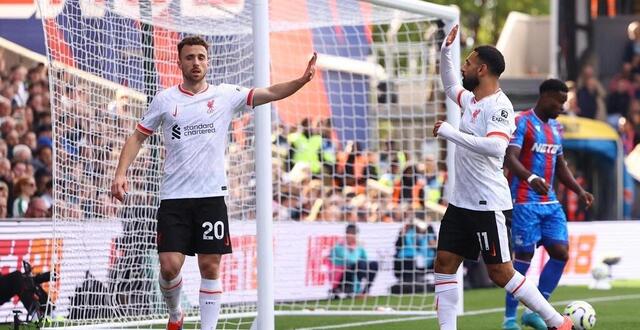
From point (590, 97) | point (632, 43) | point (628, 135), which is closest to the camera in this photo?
point (628, 135)

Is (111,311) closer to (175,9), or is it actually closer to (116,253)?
(116,253)

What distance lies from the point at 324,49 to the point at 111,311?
5.66 metres

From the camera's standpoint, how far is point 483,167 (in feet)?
30.3

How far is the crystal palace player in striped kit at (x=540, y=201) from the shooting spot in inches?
448

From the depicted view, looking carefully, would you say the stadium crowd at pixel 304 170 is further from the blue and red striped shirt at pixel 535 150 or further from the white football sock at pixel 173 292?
the white football sock at pixel 173 292

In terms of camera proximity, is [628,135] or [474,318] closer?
[474,318]

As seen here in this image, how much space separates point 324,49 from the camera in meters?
16.5

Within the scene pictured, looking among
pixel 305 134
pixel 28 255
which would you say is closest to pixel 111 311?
pixel 28 255

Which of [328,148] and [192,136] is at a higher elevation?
[328,148]

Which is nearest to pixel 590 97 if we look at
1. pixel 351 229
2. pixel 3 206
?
pixel 351 229

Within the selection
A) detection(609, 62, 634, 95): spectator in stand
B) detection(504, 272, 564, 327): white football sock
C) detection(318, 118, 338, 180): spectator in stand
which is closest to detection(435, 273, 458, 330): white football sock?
detection(504, 272, 564, 327): white football sock

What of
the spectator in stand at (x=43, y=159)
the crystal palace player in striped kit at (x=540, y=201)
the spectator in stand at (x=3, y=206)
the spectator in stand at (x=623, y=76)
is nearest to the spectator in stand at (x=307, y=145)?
the spectator in stand at (x=43, y=159)

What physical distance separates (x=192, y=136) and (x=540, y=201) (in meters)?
3.51

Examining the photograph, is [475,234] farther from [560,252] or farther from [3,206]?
[3,206]
